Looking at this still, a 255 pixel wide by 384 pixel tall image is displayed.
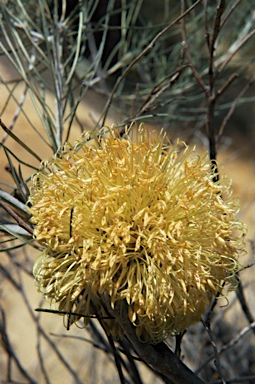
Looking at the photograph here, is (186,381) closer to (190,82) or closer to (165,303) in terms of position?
(165,303)

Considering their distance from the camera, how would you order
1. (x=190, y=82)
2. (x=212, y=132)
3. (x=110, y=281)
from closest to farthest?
(x=110, y=281) → (x=212, y=132) → (x=190, y=82)

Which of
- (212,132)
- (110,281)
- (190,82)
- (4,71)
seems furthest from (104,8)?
(110,281)

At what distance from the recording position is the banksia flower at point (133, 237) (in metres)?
0.39

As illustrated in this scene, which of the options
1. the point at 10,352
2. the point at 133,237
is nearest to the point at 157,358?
the point at 133,237

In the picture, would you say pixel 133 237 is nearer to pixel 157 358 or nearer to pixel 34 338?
pixel 157 358

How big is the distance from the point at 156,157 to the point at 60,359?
1.10ft

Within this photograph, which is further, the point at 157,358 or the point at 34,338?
the point at 34,338

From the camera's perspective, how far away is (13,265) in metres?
0.65

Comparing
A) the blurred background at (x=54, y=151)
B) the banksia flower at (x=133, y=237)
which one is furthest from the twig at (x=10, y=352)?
the banksia flower at (x=133, y=237)

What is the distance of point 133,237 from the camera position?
0.40 metres

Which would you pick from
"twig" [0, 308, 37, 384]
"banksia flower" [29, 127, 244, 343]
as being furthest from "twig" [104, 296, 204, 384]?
"twig" [0, 308, 37, 384]

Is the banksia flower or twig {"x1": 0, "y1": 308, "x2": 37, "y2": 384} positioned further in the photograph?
twig {"x1": 0, "y1": 308, "x2": 37, "y2": 384}

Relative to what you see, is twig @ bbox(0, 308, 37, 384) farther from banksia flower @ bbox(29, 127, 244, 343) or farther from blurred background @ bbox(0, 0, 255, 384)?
banksia flower @ bbox(29, 127, 244, 343)

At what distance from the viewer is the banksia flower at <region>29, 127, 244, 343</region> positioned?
0.39 metres
